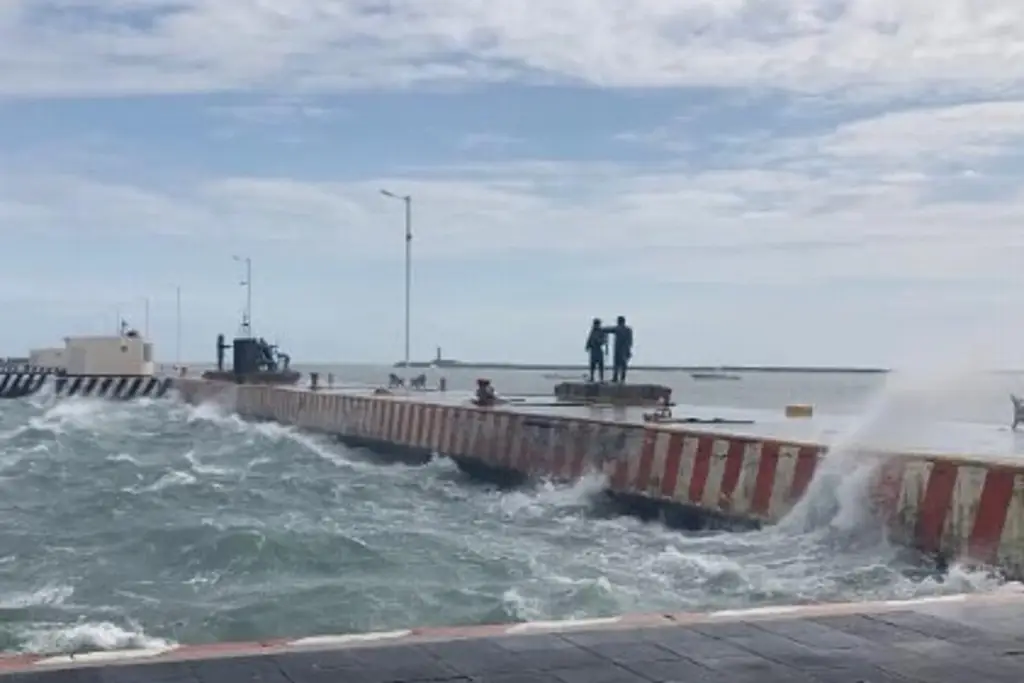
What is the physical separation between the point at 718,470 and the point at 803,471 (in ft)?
5.89

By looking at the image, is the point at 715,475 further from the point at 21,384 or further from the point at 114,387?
the point at 21,384

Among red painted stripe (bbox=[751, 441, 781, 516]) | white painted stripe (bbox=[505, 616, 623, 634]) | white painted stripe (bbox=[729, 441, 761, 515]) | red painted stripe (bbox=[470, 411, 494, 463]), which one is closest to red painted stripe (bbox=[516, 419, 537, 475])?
red painted stripe (bbox=[470, 411, 494, 463])

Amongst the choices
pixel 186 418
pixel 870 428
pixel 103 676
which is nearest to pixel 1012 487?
pixel 870 428

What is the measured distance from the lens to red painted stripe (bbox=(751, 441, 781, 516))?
15077 mm

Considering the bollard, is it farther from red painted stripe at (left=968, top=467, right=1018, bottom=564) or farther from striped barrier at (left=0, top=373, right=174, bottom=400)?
striped barrier at (left=0, top=373, right=174, bottom=400)

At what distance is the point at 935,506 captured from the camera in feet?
40.4

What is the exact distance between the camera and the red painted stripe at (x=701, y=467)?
16578mm

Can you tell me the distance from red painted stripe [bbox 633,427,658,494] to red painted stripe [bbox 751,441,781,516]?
2.97 meters

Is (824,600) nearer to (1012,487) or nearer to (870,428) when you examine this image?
(1012,487)

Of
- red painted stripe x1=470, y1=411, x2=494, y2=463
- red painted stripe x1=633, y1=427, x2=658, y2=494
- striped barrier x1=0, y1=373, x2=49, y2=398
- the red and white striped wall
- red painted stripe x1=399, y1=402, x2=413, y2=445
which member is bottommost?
striped barrier x1=0, y1=373, x2=49, y2=398

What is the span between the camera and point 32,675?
5.54m

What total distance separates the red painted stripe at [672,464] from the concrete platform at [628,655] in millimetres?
10332

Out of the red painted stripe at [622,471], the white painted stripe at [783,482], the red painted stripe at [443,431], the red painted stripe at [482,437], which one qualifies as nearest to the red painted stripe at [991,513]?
the white painted stripe at [783,482]

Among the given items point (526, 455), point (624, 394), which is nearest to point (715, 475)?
point (526, 455)
